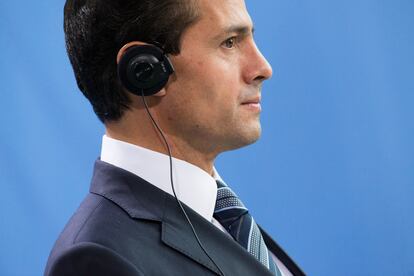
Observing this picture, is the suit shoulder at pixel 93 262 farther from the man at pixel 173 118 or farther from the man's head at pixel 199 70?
the man's head at pixel 199 70

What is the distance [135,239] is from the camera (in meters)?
0.96

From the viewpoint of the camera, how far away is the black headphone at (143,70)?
1014mm

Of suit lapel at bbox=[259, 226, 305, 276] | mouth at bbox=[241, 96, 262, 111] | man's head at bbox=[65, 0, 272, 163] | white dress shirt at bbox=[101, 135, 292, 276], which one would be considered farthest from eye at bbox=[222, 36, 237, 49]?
suit lapel at bbox=[259, 226, 305, 276]

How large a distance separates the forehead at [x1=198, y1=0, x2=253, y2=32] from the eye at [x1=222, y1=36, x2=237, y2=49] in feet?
0.09

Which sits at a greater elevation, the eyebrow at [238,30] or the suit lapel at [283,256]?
the eyebrow at [238,30]

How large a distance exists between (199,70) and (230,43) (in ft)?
0.28

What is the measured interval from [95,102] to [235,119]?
0.26 m

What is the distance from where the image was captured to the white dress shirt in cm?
108

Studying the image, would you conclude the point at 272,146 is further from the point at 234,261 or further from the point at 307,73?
the point at 234,261

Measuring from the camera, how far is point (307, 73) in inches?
89.6

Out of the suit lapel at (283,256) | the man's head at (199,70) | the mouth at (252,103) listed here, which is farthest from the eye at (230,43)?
the suit lapel at (283,256)

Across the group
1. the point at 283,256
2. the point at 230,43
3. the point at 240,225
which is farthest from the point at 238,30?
the point at 283,256

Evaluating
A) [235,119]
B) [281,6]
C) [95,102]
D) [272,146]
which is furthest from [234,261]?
[281,6]

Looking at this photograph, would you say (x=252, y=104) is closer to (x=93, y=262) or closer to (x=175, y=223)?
(x=175, y=223)
